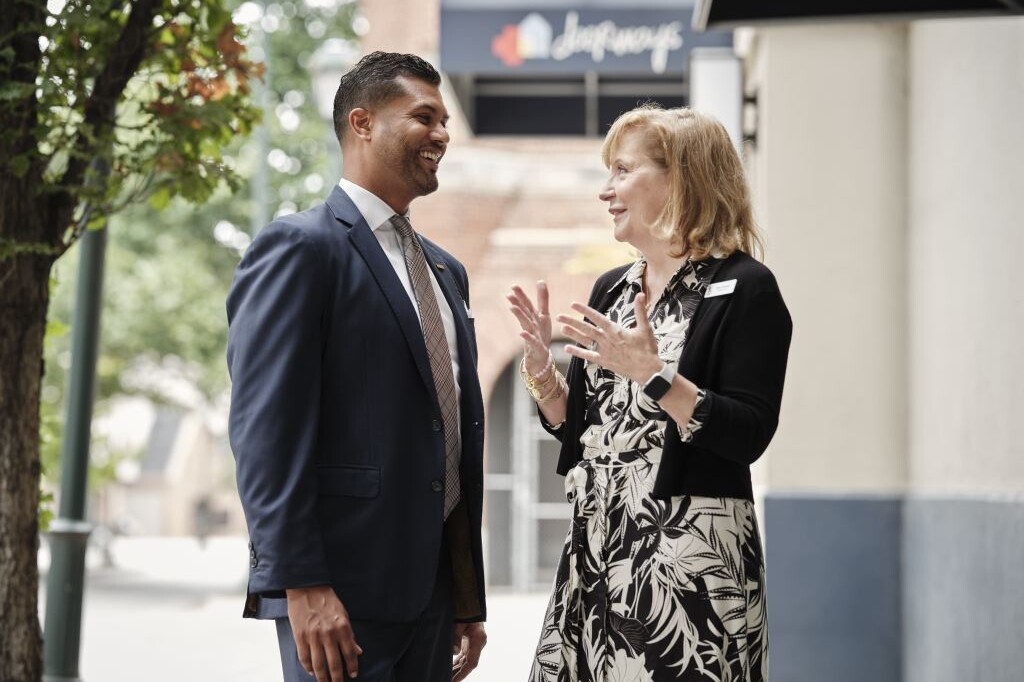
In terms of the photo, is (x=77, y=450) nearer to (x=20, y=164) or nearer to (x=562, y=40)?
(x=20, y=164)

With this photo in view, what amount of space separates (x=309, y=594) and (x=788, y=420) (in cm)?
502

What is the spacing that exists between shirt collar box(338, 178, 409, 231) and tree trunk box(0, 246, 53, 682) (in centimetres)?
184

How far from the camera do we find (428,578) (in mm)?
3305

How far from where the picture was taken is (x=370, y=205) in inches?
137

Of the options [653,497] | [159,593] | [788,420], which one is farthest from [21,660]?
[159,593]

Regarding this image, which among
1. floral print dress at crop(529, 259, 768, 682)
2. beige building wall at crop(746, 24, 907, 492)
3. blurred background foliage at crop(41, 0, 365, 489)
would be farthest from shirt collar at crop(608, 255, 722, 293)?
blurred background foliage at crop(41, 0, 365, 489)

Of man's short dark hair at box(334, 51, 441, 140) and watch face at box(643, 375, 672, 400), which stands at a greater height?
man's short dark hair at box(334, 51, 441, 140)

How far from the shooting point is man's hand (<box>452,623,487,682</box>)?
12.0ft

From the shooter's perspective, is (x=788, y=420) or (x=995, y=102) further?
(x=788, y=420)

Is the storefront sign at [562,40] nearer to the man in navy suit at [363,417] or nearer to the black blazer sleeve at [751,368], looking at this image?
the man in navy suit at [363,417]

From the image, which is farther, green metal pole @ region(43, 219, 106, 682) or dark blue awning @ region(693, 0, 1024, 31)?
green metal pole @ region(43, 219, 106, 682)

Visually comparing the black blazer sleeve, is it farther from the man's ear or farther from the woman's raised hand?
the man's ear

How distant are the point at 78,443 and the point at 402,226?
12.7 feet

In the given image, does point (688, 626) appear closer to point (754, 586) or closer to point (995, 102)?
point (754, 586)
